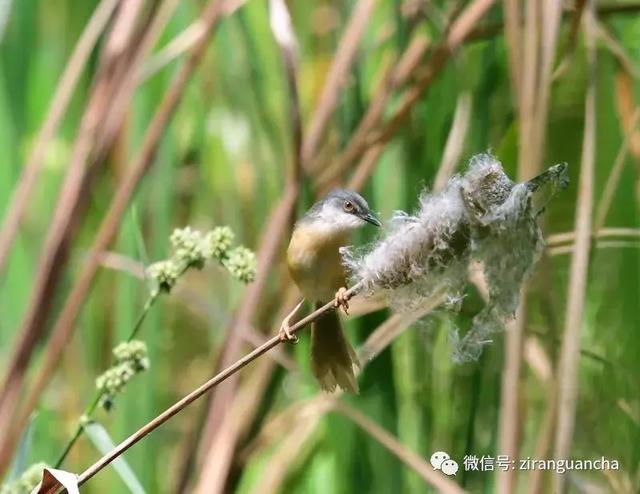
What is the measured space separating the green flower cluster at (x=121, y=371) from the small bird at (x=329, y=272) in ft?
0.51

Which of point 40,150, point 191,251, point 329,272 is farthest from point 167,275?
point 40,150

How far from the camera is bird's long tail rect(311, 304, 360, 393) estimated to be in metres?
0.71

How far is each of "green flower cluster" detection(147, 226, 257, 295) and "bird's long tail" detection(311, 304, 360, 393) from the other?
136 millimetres

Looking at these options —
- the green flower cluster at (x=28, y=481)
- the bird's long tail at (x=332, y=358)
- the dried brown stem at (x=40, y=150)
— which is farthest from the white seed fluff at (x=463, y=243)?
the dried brown stem at (x=40, y=150)

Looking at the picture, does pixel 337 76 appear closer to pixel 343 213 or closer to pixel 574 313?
pixel 343 213

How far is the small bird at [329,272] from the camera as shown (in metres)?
0.71

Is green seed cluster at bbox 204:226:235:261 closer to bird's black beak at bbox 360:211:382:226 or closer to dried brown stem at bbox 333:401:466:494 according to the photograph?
bird's black beak at bbox 360:211:382:226

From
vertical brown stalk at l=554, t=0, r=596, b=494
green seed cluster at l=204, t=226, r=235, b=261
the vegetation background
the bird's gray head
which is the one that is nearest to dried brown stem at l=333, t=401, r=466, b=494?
the vegetation background

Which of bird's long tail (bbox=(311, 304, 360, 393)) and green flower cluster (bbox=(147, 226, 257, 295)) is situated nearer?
green flower cluster (bbox=(147, 226, 257, 295))

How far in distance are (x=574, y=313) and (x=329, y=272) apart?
218mm

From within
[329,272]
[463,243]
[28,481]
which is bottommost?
[28,481]

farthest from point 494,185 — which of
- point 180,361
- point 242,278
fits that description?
point 180,361

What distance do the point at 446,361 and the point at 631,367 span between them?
0.18m

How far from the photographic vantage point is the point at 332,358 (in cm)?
71
